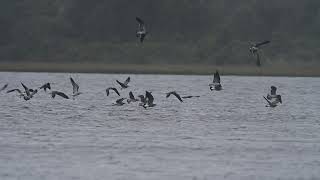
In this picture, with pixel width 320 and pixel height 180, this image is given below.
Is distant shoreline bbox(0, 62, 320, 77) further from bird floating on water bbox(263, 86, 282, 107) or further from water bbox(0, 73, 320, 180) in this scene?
bird floating on water bbox(263, 86, 282, 107)

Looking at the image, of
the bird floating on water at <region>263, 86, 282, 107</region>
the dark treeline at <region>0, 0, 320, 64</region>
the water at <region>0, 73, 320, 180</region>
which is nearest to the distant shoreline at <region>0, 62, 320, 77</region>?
the dark treeline at <region>0, 0, 320, 64</region>

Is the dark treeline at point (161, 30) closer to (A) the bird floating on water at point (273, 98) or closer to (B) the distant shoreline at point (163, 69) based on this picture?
(B) the distant shoreline at point (163, 69)

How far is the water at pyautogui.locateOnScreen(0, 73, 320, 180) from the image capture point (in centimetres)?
2450

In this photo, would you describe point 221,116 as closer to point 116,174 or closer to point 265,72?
point 116,174

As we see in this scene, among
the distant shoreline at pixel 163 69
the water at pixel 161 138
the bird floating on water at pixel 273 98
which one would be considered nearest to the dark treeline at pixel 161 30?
the distant shoreline at pixel 163 69

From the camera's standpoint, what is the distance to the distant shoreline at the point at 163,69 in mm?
74375

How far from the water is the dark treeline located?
2495cm

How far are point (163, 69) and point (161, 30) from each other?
12086 mm

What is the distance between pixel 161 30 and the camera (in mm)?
87750

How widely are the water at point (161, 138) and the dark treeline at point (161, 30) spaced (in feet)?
81.8

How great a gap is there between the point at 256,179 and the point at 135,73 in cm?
5284

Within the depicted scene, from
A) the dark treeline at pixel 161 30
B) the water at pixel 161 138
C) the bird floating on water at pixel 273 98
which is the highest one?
the dark treeline at pixel 161 30

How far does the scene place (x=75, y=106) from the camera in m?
44.4

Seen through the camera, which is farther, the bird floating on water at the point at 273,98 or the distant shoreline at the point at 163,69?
the distant shoreline at the point at 163,69
